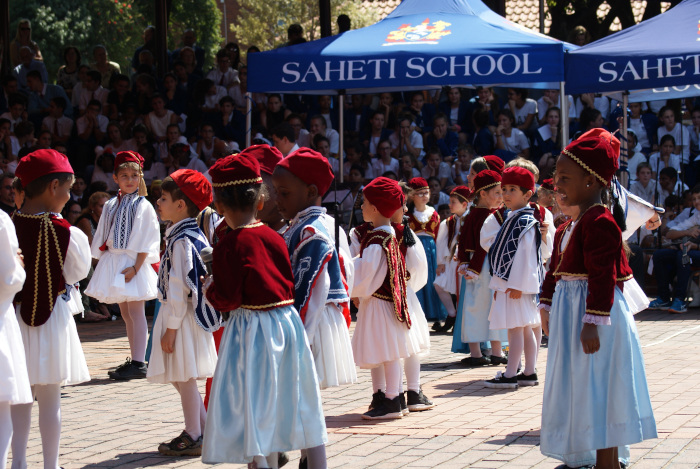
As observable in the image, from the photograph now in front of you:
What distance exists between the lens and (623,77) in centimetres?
1070

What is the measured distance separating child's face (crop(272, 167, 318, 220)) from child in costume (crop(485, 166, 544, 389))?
2.96 metres

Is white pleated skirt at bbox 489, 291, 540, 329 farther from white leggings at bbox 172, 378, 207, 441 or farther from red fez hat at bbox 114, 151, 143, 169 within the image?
red fez hat at bbox 114, 151, 143, 169

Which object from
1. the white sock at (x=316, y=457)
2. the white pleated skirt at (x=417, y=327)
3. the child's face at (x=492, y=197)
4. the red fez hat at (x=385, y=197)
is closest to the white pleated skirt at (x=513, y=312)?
the white pleated skirt at (x=417, y=327)

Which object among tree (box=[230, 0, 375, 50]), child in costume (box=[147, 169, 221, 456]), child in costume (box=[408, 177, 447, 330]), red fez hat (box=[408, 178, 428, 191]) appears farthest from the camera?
tree (box=[230, 0, 375, 50])

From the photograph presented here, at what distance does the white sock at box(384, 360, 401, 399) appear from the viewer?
6.75 meters

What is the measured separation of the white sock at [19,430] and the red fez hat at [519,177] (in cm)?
405

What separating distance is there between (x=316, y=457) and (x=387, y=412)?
212 cm

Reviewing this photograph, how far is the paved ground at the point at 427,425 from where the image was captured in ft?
18.1

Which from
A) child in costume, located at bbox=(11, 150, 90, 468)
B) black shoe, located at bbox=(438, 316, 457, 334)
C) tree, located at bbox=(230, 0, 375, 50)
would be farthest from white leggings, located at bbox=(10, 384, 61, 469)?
tree, located at bbox=(230, 0, 375, 50)

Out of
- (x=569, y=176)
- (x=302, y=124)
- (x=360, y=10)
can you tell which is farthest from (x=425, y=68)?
(x=360, y=10)

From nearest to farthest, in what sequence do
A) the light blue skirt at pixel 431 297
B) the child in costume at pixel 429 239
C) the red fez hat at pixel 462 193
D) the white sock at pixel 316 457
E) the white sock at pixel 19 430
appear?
1. the white sock at pixel 316 457
2. the white sock at pixel 19 430
3. the red fez hat at pixel 462 193
4. the child in costume at pixel 429 239
5. the light blue skirt at pixel 431 297

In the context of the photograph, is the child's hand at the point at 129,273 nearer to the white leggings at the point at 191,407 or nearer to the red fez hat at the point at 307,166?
the white leggings at the point at 191,407

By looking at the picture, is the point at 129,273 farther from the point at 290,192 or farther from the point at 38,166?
the point at 290,192

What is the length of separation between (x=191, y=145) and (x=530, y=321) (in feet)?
29.5
